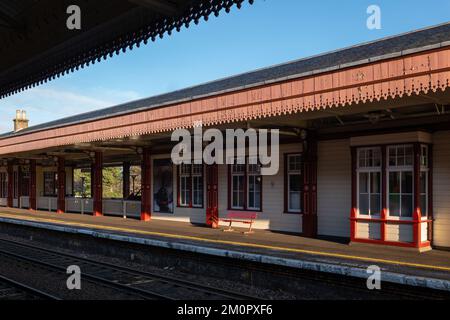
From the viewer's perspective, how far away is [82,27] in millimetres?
5090

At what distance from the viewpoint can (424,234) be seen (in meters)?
10.9

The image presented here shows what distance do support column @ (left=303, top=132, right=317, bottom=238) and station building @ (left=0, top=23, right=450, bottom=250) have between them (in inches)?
1.2

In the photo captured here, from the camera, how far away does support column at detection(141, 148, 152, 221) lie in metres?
19.4

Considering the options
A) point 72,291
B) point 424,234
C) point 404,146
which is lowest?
point 72,291

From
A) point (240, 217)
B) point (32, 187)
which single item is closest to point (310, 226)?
point (240, 217)

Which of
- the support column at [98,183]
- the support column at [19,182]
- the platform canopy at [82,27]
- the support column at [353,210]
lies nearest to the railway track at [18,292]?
the platform canopy at [82,27]

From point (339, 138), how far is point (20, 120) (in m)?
39.9

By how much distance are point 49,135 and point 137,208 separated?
5247 millimetres

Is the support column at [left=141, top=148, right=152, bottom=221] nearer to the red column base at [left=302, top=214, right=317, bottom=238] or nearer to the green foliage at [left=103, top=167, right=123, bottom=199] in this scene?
Result: the red column base at [left=302, top=214, right=317, bottom=238]

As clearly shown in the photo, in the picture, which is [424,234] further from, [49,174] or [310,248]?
[49,174]

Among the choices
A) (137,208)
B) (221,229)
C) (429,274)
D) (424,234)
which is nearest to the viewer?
(429,274)

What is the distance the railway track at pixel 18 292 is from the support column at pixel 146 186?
10.00m

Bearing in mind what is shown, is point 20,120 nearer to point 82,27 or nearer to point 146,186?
point 146,186
